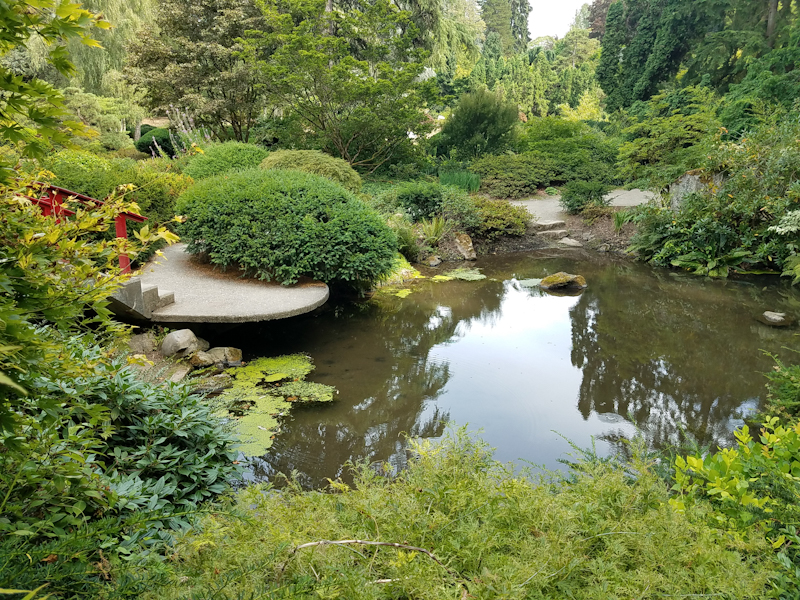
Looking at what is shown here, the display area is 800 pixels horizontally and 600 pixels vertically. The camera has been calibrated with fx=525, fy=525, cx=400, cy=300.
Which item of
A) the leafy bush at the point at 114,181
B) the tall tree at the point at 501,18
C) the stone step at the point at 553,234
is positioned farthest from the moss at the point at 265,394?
the tall tree at the point at 501,18

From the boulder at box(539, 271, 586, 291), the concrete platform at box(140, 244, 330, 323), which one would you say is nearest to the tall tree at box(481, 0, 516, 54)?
the boulder at box(539, 271, 586, 291)

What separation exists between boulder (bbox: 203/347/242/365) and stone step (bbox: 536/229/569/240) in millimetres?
7777

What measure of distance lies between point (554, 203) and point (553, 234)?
2.59 meters

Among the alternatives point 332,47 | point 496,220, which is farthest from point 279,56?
point 496,220

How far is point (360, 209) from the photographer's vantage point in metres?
6.21

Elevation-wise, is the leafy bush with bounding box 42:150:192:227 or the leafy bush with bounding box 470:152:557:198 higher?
the leafy bush with bounding box 42:150:192:227

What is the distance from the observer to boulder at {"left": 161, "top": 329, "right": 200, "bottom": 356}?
4.59 metres

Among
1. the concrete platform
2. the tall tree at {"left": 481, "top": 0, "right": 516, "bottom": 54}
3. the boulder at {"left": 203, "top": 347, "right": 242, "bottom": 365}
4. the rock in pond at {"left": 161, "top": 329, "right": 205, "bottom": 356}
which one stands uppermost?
the tall tree at {"left": 481, "top": 0, "right": 516, "bottom": 54}

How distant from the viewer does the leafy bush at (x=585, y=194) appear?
37.9 ft

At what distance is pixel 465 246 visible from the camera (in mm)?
9672

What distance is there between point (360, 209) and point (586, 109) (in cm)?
2410

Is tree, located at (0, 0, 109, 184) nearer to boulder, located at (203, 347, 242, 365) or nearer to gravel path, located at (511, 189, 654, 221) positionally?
boulder, located at (203, 347, 242, 365)

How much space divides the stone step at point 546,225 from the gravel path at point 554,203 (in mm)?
194

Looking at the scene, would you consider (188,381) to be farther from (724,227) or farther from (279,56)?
(279,56)
